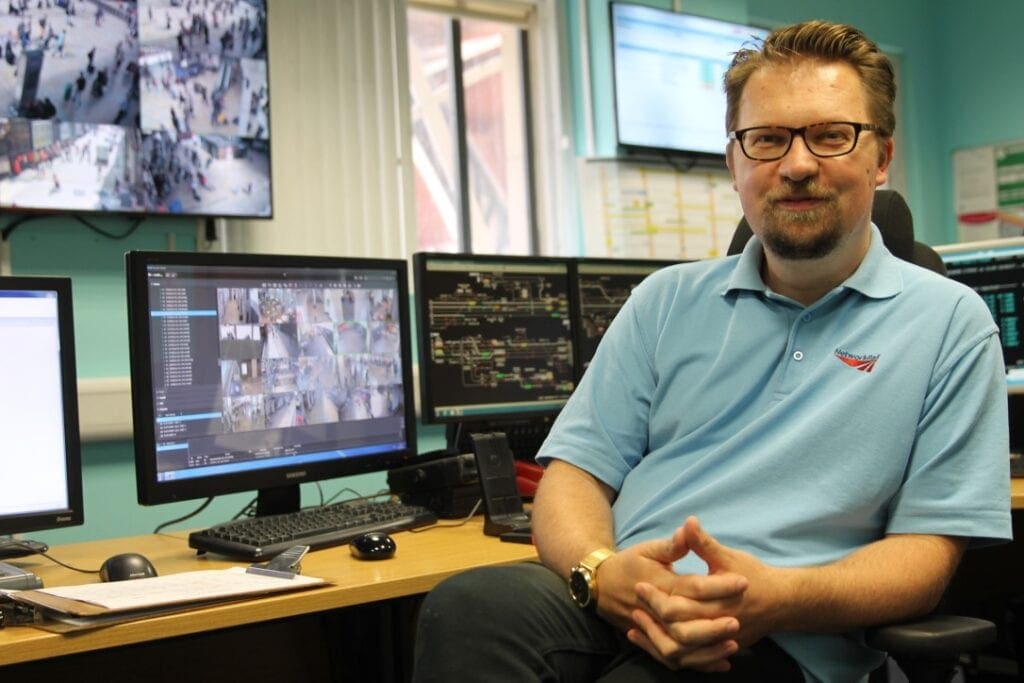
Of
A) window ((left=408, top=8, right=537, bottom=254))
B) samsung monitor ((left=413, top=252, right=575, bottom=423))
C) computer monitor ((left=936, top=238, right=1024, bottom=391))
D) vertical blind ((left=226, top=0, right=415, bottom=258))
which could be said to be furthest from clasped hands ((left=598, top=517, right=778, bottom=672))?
window ((left=408, top=8, right=537, bottom=254))

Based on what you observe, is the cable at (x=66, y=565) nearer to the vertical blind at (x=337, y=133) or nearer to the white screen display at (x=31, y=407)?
the white screen display at (x=31, y=407)

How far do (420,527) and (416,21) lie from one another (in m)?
2.57

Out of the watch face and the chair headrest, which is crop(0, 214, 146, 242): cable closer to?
the chair headrest

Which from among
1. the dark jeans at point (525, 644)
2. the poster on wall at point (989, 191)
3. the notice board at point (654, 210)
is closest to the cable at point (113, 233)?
the notice board at point (654, 210)

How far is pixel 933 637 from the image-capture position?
125 cm

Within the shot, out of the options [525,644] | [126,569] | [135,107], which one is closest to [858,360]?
[525,644]

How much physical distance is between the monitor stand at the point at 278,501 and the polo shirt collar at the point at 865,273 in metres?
0.86

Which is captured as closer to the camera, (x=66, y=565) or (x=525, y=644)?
(x=525, y=644)

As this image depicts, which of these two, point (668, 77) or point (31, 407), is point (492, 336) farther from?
point (668, 77)

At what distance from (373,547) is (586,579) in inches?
16.7

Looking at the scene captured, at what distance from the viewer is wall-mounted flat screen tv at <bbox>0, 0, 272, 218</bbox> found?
2.86m

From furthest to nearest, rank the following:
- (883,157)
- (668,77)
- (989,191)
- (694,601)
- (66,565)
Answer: (989,191) → (668,77) → (66,565) → (883,157) → (694,601)

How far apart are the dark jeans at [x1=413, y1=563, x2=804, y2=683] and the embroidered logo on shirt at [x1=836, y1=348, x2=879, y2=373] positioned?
14.5 inches

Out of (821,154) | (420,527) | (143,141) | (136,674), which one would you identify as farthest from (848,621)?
(143,141)
